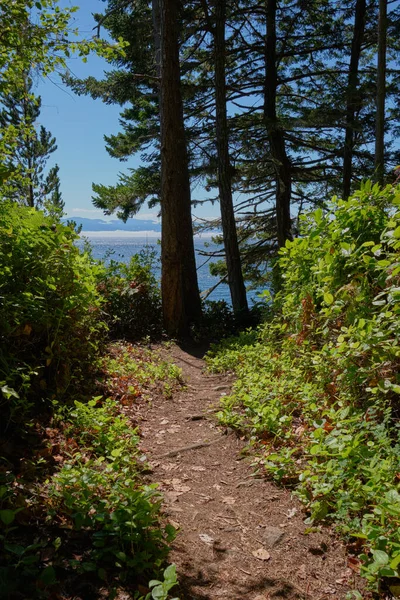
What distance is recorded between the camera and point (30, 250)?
12.5 feet

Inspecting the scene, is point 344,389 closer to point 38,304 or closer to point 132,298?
point 38,304

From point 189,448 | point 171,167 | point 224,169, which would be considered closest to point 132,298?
point 171,167

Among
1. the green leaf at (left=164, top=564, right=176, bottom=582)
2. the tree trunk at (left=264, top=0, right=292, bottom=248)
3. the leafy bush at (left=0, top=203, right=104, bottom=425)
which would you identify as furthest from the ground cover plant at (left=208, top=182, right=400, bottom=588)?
the tree trunk at (left=264, top=0, right=292, bottom=248)

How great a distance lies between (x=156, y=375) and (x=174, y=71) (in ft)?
20.2

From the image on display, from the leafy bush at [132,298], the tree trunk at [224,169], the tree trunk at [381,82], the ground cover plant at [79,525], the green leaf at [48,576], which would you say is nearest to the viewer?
the green leaf at [48,576]

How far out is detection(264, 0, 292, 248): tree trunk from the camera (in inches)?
443

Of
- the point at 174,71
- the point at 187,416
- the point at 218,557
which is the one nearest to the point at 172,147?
the point at 174,71

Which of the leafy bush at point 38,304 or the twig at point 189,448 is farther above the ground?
the leafy bush at point 38,304

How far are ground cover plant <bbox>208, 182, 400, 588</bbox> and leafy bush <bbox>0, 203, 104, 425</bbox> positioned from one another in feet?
5.90

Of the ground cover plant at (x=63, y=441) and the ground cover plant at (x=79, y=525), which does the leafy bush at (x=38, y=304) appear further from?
the ground cover plant at (x=79, y=525)

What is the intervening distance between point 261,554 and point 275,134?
11.4 meters

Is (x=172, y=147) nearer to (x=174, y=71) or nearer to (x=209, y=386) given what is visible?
(x=174, y=71)

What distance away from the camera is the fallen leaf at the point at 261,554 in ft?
7.93

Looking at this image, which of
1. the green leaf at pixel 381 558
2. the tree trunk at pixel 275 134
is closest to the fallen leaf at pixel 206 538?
the green leaf at pixel 381 558
